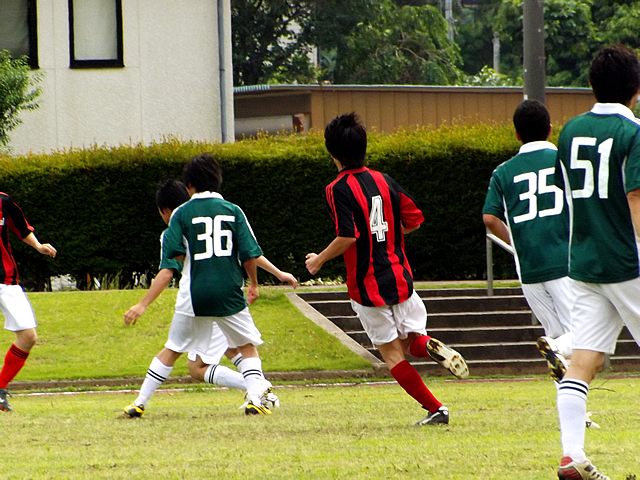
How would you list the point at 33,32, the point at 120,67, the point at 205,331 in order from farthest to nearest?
the point at 120,67 → the point at 33,32 → the point at 205,331

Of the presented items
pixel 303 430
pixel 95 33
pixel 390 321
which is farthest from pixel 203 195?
Answer: pixel 95 33

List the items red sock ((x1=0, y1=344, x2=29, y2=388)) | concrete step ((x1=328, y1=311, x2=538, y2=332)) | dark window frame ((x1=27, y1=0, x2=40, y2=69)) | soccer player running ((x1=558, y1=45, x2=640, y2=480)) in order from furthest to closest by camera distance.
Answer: dark window frame ((x1=27, y1=0, x2=40, y2=69))
concrete step ((x1=328, y1=311, x2=538, y2=332))
red sock ((x1=0, y1=344, x2=29, y2=388))
soccer player running ((x1=558, y1=45, x2=640, y2=480))

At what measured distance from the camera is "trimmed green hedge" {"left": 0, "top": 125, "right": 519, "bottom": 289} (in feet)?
56.6

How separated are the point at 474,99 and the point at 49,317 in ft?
44.1

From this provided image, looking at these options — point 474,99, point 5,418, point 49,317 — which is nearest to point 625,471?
point 5,418

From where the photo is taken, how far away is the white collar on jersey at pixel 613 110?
4.79 meters

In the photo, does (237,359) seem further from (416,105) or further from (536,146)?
(416,105)

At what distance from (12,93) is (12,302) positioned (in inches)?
442

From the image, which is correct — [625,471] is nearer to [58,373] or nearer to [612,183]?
[612,183]

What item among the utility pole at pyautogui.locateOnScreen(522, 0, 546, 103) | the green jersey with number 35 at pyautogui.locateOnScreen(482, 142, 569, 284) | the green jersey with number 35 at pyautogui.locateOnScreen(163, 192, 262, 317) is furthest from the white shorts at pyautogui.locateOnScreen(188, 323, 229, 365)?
the utility pole at pyautogui.locateOnScreen(522, 0, 546, 103)

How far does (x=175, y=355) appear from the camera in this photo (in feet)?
26.2

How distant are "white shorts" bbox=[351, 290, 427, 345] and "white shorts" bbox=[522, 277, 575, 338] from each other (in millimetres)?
785

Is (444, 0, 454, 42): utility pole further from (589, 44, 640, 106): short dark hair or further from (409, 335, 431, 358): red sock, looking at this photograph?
(589, 44, 640, 106): short dark hair

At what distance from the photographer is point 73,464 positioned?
17.7ft
